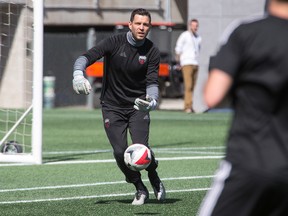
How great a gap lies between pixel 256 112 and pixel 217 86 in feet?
0.74

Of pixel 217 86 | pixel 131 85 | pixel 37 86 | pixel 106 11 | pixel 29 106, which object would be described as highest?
→ pixel 106 11

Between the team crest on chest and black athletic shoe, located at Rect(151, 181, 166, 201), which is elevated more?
the team crest on chest

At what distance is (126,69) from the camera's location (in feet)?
35.0

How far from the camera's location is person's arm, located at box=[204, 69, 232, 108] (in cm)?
503

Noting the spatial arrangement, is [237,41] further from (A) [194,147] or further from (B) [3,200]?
(A) [194,147]

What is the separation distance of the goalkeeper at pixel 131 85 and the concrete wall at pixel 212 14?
58.1 feet

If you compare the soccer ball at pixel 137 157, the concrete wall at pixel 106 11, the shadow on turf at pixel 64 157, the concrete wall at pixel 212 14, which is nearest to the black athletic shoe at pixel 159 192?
the soccer ball at pixel 137 157

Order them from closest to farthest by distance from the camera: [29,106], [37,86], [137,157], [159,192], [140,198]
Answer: [137,157] < [140,198] < [159,192] < [37,86] < [29,106]

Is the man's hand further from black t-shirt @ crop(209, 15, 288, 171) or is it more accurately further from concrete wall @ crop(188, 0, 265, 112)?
concrete wall @ crop(188, 0, 265, 112)

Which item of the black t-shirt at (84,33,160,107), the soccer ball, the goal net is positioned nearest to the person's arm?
the soccer ball

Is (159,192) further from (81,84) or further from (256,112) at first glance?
(256,112)

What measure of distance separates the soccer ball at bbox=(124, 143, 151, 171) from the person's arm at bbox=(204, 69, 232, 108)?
5.23 m

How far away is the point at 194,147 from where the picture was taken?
17.5 metres

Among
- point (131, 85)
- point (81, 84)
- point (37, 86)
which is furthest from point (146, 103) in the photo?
point (37, 86)
